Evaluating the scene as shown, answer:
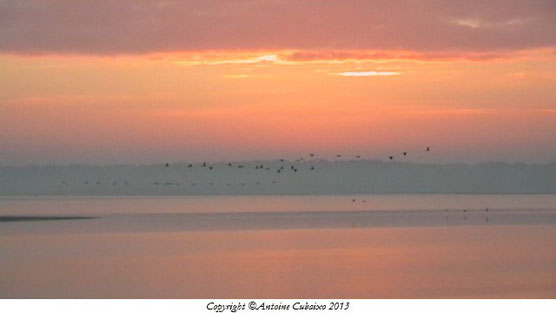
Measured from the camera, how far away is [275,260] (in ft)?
47.1

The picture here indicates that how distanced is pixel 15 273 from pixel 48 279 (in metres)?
0.76

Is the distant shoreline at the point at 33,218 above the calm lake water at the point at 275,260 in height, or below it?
above

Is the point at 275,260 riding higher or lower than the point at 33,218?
lower

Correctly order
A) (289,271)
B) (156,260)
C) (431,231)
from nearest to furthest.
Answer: (289,271), (156,260), (431,231)

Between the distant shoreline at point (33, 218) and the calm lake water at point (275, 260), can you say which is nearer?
the calm lake water at point (275, 260)

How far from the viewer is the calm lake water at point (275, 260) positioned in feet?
37.0

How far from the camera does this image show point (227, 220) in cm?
2509

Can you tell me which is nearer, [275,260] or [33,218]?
[275,260]

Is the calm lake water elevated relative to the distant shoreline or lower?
lower

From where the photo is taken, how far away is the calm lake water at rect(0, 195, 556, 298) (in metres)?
11.3
